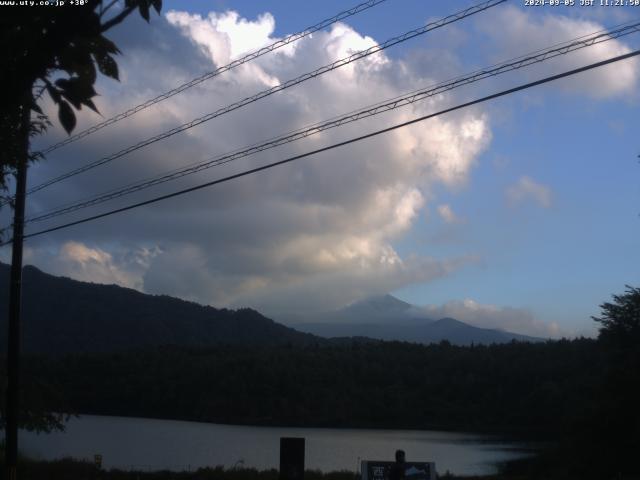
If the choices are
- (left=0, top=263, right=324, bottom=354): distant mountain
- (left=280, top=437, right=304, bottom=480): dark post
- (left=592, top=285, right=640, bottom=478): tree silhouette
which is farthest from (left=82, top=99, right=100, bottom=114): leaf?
(left=0, top=263, right=324, bottom=354): distant mountain

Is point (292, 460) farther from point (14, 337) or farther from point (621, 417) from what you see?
point (621, 417)

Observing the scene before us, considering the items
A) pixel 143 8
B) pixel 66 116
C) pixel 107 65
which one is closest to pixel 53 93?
pixel 66 116

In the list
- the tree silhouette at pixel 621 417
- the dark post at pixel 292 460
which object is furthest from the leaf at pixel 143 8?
the tree silhouette at pixel 621 417

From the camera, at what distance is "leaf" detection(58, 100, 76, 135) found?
387cm

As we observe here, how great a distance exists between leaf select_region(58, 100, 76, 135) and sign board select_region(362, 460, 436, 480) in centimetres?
1419

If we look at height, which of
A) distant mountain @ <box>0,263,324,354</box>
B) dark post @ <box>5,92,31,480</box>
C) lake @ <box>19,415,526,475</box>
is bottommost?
lake @ <box>19,415,526,475</box>

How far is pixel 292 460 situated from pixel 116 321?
124159mm

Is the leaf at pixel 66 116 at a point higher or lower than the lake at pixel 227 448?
higher

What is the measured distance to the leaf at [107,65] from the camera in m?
4.05

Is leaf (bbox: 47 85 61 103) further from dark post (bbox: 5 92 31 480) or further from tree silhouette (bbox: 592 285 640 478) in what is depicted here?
tree silhouette (bbox: 592 285 640 478)

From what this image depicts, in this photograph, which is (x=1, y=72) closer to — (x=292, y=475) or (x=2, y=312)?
(x=292, y=475)

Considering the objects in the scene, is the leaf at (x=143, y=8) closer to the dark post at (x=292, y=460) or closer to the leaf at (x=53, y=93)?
the leaf at (x=53, y=93)

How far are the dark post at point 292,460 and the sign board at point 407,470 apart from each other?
1440 mm

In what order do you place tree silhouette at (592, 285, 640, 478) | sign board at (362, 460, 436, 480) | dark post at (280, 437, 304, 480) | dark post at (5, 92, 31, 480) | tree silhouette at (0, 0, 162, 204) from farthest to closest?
tree silhouette at (592, 285, 640, 478) → dark post at (5, 92, 31, 480) → sign board at (362, 460, 436, 480) → dark post at (280, 437, 304, 480) → tree silhouette at (0, 0, 162, 204)
